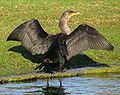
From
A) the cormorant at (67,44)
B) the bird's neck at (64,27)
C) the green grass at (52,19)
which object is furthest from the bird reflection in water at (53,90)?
the bird's neck at (64,27)

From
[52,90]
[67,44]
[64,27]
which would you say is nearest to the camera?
[52,90]

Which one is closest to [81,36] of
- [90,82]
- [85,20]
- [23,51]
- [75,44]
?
[75,44]

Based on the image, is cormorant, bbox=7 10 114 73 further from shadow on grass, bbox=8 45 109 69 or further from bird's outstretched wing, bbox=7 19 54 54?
shadow on grass, bbox=8 45 109 69

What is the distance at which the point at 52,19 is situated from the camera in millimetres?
20953

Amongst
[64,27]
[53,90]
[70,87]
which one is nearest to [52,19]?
[64,27]

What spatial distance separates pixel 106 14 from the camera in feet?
72.5

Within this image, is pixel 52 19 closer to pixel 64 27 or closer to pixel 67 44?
pixel 64 27

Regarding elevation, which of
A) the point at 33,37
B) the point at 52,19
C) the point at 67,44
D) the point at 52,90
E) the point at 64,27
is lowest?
the point at 52,90

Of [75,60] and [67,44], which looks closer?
[67,44]

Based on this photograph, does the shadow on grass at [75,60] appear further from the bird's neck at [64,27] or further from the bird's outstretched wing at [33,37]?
the bird's neck at [64,27]

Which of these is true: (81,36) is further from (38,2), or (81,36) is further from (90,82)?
(38,2)

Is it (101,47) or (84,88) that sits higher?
(101,47)

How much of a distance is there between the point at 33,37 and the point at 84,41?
1416 mm

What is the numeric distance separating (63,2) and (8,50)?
827 cm
